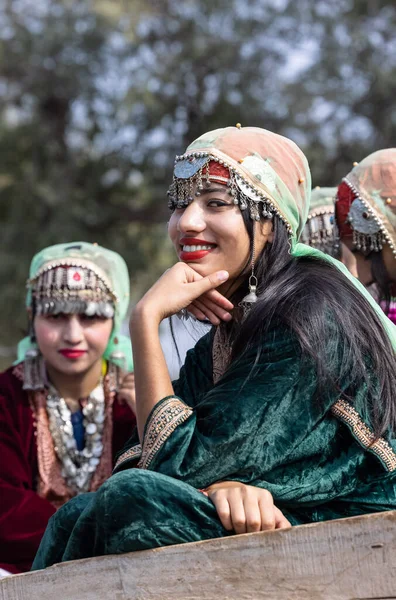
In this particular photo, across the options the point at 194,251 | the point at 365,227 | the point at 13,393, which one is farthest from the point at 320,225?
the point at 194,251

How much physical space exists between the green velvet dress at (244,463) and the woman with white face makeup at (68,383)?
2.18 m

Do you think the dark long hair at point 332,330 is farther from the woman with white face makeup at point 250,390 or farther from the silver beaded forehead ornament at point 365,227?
the silver beaded forehead ornament at point 365,227

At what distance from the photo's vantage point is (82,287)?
212 inches

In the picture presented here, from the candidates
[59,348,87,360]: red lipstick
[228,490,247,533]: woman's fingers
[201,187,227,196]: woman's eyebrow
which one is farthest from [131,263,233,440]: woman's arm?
[59,348,87,360]: red lipstick

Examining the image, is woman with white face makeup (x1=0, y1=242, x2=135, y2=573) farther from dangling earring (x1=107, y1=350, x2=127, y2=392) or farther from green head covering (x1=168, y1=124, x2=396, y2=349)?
green head covering (x1=168, y1=124, x2=396, y2=349)

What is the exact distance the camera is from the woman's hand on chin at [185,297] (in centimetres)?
310

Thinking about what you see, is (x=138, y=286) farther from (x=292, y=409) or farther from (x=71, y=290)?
(x=292, y=409)

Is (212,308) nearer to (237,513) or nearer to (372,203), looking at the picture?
(237,513)

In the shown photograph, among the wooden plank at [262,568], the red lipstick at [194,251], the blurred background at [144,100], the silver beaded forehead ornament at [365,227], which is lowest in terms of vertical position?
the wooden plank at [262,568]

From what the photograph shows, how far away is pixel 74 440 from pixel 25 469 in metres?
0.32

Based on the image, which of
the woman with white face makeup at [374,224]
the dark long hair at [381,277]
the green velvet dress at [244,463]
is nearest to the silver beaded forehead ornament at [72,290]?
the woman with white face makeup at [374,224]

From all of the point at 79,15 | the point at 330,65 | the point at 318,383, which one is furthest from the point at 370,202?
the point at 79,15

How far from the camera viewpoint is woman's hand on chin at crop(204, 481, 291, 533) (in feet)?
8.71

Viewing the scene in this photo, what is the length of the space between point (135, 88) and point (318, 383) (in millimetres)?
10496
